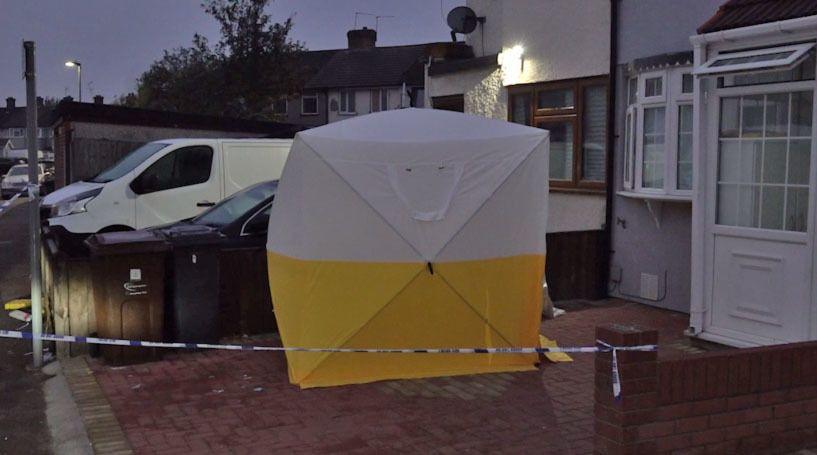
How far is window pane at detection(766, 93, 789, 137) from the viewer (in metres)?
7.39

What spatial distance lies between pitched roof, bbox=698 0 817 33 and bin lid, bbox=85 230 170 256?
5.36 m

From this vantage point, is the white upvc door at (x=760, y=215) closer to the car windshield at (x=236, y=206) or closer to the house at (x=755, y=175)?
the house at (x=755, y=175)

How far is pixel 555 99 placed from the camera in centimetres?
1203

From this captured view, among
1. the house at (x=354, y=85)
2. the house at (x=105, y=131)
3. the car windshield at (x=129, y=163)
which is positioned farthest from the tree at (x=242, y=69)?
the car windshield at (x=129, y=163)

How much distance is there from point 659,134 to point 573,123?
69.4 inches

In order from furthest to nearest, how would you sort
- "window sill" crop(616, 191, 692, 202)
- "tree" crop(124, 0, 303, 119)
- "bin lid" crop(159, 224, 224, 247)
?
"tree" crop(124, 0, 303, 119)
"window sill" crop(616, 191, 692, 202)
"bin lid" crop(159, 224, 224, 247)

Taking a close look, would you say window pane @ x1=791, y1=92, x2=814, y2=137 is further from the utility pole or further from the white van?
the white van

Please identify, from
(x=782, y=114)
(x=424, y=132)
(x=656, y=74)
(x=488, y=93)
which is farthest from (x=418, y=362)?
(x=488, y=93)

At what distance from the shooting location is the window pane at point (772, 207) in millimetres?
7477

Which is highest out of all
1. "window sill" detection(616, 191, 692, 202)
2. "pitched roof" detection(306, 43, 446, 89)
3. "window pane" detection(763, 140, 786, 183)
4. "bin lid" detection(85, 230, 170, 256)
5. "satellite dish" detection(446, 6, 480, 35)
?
"pitched roof" detection(306, 43, 446, 89)

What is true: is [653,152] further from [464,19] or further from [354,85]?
[354,85]

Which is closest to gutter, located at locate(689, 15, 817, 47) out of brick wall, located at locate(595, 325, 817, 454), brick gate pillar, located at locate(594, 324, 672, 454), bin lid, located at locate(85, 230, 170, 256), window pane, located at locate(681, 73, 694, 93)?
window pane, located at locate(681, 73, 694, 93)

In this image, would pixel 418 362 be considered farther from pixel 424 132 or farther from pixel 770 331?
pixel 770 331

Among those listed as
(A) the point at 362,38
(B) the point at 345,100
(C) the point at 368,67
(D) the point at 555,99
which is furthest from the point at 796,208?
(A) the point at 362,38
